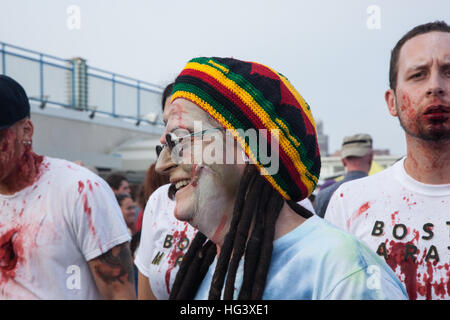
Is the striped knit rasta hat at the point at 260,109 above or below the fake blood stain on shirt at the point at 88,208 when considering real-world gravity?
above

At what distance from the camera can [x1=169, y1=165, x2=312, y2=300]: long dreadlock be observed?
1.52 metres

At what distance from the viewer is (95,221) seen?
8.90 feet

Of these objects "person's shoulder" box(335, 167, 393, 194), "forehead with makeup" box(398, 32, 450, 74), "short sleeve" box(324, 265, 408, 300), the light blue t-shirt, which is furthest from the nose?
"forehead with makeup" box(398, 32, 450, 74)

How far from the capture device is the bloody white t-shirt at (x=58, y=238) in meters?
2.70

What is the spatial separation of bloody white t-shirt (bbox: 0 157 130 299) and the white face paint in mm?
1139

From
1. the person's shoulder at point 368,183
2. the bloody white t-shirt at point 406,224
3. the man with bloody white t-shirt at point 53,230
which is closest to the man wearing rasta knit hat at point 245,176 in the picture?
the bloody white t-shirt at point 406,224

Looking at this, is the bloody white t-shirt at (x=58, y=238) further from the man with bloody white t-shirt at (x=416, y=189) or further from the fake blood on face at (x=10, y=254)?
the man with bloody white t-shirt at (x=416, y=189)

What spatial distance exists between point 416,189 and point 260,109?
3.74ft

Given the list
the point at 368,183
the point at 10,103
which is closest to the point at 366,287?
the point at 368,183

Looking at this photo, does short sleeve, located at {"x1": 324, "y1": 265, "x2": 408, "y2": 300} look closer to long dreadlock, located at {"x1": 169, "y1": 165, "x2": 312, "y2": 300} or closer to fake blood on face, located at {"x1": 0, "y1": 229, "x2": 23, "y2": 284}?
long dreadlock, located at {"x1": 169, "y1": 165, "x2": 312, "y2": 300}

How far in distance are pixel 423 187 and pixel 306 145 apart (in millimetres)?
980

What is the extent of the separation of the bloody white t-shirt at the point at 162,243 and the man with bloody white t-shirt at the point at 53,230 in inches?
6.3

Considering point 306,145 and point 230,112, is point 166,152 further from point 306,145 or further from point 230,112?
point 306,145
